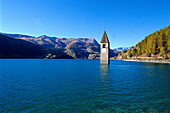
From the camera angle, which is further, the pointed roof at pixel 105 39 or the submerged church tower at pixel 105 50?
the pointed roof at pixel 105 39

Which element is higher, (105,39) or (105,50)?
(105,39)

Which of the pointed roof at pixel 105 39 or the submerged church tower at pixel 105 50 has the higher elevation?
the pointed roof at pixel 105 39

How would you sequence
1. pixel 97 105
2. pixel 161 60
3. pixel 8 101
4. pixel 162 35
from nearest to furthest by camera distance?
pixel 97 105
pixel 8 101
pixel 161 60
pixel 162 35

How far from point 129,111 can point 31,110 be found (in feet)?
33.5

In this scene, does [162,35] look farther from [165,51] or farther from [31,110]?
[31,110]

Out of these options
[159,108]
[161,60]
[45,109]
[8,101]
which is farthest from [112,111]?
[161,60]

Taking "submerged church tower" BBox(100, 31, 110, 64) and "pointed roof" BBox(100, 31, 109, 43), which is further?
"pointed roof" BBox(100, 31, 109, 43)

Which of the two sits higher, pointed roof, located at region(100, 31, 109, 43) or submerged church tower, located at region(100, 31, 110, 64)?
pointed roof, located at region(100, 31, 109, 43)

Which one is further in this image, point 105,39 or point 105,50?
point 105,39

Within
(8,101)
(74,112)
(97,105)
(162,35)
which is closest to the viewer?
(74,112)

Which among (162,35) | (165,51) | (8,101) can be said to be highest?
(162,35)

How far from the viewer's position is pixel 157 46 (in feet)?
383

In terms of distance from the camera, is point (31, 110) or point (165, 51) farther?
point (165, 51)

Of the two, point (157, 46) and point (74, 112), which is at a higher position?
point (157, 46)
